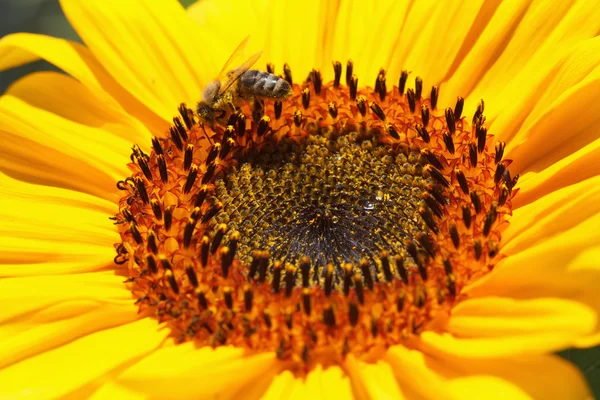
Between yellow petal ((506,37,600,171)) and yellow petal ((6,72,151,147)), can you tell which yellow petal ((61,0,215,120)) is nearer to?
yellow petal ((6,72,151,147))

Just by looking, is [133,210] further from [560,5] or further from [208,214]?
[560,5]

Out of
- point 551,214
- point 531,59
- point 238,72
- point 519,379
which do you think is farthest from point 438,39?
point 519,379

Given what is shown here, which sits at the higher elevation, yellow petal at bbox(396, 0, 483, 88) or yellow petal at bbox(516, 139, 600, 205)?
yellow petal at bbox(396, 0, 483, 88)

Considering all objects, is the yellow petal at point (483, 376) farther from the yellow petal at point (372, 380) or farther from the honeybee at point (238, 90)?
the honeybee at point (238, 90)

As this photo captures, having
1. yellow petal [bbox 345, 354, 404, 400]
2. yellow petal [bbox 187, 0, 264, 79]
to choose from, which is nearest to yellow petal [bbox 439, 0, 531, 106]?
yellow petal [bbox 187, 0, 264, 79]

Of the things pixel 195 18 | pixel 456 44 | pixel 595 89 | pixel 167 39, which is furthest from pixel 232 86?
pixel 595 89

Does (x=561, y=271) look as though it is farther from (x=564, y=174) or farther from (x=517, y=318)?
(x=564, y=174)
